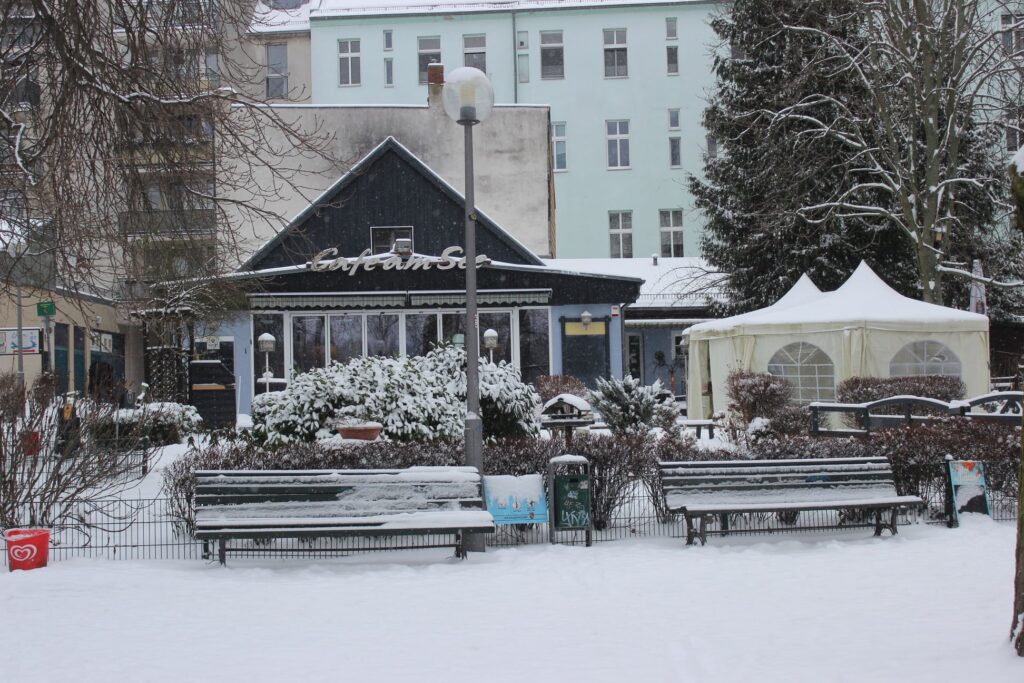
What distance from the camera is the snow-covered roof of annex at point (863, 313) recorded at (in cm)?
1925

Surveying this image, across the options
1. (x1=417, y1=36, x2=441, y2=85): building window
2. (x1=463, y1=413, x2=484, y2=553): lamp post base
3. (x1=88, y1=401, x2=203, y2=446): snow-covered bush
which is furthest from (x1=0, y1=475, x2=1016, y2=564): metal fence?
(x1=417, y1=36, x2=441, y2=85): building window

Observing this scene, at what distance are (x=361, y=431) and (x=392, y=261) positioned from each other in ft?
41.3

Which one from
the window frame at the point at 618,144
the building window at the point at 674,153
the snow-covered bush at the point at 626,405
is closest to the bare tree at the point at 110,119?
the snow-covered bush at the point at 626,405

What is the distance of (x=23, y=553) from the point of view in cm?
902

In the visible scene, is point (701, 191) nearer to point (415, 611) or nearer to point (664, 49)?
point (664, 49)

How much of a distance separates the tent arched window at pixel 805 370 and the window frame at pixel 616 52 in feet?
90.3

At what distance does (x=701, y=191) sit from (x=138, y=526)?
23.0m

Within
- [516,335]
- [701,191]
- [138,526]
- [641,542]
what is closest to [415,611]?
[641,542]

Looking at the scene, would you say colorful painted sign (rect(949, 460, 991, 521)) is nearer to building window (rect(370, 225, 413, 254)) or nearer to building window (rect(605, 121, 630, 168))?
building window (rect(370, 225, 413, 254))

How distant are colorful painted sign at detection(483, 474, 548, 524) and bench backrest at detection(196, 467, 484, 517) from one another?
18 centimetres

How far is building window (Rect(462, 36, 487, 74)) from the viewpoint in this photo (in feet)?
149

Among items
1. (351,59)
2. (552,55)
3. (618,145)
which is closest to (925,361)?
(618,145)

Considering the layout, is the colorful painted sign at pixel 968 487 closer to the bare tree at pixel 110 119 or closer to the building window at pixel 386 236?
the bare tree at pixel 110 119

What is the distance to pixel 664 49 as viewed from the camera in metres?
45.2
